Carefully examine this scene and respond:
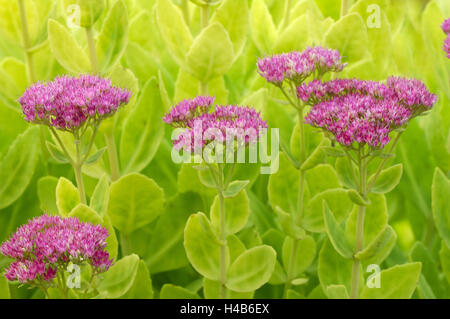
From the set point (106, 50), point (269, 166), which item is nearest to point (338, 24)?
point (269, 166)

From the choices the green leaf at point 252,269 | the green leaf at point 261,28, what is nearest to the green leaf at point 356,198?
the green leaf at point 252,269

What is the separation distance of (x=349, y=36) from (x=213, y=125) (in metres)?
0.31

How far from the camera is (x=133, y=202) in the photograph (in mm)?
951

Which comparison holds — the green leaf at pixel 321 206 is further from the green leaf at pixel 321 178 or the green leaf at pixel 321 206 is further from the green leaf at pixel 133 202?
the green leaf at pixel 133 202

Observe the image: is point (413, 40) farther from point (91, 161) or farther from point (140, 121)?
point (91, 161)

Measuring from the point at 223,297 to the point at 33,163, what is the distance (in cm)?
34

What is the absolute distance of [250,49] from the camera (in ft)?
4.23

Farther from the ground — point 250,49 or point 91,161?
point 250,49

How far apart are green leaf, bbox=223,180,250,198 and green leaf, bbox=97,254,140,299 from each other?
0.13 meters

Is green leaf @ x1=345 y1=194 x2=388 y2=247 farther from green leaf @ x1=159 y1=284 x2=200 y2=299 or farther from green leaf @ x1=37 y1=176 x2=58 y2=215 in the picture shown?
green leaf @ x1=37 y1=176 x2=58 y2=215

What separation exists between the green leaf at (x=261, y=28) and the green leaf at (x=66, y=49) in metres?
0.31

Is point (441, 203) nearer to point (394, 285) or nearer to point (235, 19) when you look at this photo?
point (394, 285)
